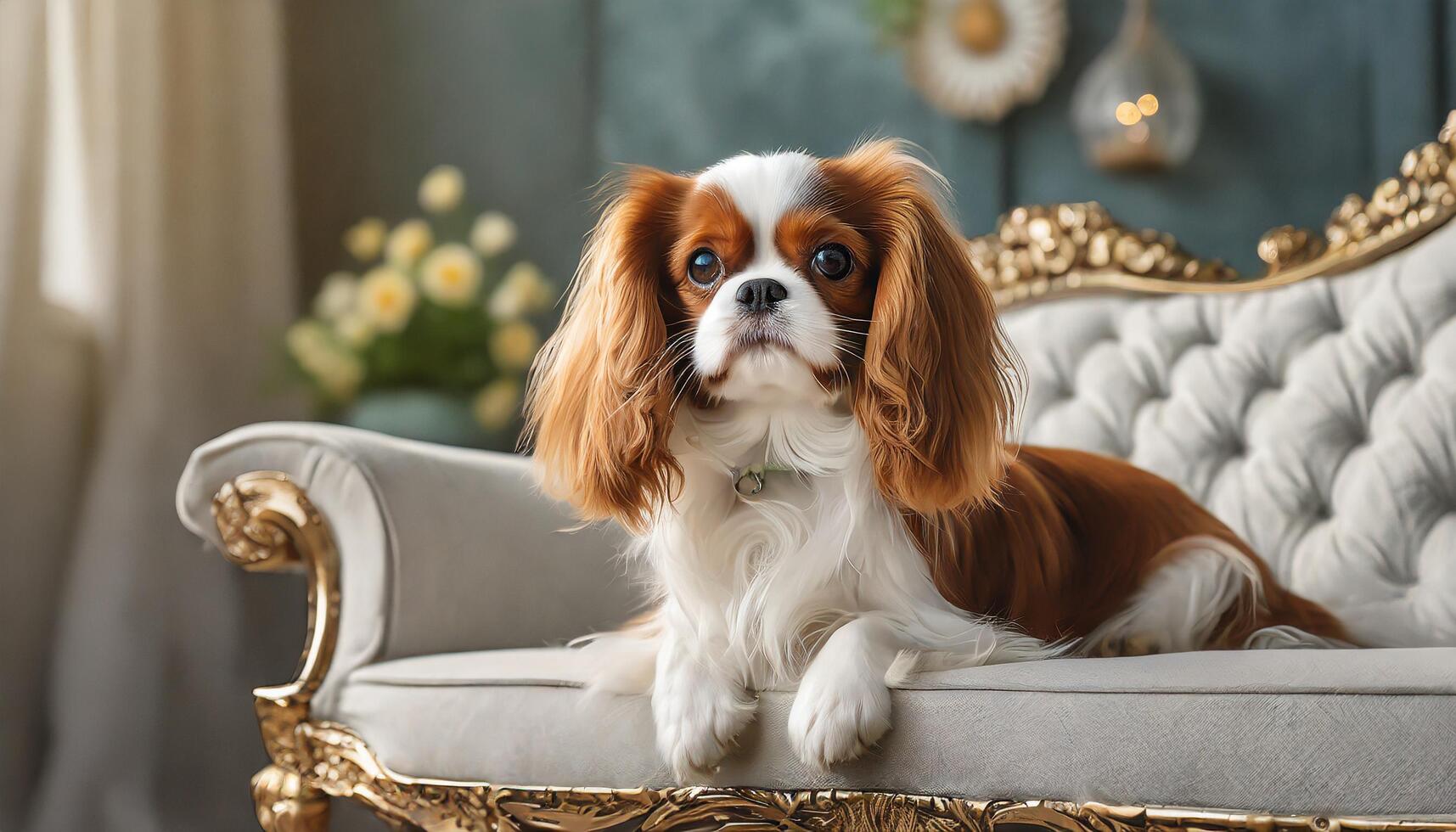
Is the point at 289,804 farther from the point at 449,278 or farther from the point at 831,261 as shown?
the point at 449,278

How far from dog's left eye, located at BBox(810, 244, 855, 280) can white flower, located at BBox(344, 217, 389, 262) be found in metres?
2.10

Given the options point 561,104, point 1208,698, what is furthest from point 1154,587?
point 561,104

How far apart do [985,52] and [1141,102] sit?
484 millimetres

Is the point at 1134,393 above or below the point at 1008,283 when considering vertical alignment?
below

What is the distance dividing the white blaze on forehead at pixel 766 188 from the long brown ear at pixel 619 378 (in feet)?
0.39

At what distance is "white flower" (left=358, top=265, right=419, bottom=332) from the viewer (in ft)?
9.49

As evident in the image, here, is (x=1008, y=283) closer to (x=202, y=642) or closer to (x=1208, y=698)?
(x=1208, y=698)

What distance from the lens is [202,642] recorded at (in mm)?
2713

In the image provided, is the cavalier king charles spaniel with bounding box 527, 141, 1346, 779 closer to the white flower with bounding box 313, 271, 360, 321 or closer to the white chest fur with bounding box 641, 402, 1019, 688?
the white chest fur with bounding box 641, 402, 1019, 688

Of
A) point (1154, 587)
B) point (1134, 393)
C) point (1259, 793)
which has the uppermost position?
point (1134, 393)

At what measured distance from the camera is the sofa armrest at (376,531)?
169 cm

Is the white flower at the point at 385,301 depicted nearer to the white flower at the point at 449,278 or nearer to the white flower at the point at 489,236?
the white flower at the point at 449,278

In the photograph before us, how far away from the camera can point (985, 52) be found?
346 centimetres

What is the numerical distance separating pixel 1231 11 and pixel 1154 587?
8.22ft
